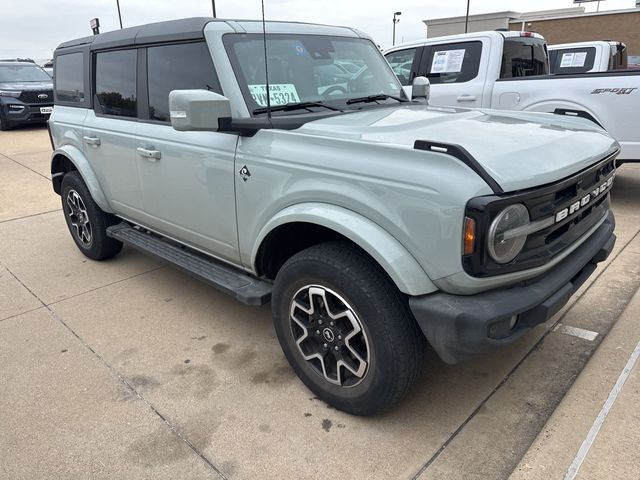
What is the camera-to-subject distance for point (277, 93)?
295cm

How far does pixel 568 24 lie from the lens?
28781mm

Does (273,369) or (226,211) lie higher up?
(226,211)

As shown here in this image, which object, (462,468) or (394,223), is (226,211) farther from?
(462,468)

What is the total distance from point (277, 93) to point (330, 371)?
1.61m

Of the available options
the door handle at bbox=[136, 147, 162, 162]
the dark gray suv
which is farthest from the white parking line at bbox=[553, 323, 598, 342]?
the dark gray suv

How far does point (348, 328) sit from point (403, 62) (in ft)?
19.1

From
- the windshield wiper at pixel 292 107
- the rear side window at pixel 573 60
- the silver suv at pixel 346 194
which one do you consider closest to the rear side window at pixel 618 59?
the rear side window at pixel 573 60

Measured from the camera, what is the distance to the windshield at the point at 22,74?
553 inches

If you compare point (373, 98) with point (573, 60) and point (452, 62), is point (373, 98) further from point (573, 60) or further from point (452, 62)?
point (573, 60)

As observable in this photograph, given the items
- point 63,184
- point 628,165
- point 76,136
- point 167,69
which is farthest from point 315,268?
point 628,165

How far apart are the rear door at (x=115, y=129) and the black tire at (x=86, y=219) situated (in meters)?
0.35

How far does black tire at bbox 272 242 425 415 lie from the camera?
7.40 feet

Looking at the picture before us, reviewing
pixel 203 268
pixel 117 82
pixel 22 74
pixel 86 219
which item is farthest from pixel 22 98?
pixel 203 268

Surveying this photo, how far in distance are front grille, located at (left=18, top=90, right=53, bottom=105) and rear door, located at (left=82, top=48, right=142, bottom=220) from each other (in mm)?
11055
